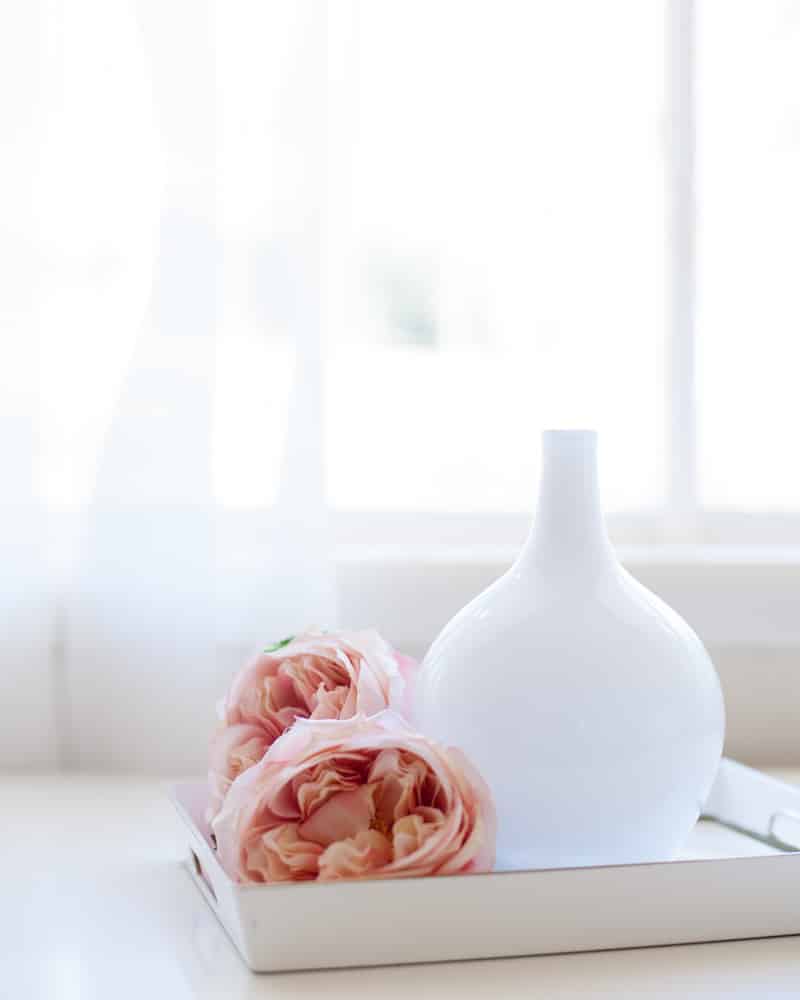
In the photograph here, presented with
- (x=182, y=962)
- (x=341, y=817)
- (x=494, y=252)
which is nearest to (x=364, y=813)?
(x=341, y=817)

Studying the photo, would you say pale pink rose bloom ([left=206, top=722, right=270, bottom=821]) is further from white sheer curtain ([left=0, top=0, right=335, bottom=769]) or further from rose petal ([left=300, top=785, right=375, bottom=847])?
white sheer curtain ([left=0, top=0, right=335, bottom=769])

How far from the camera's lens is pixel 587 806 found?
0.77 m

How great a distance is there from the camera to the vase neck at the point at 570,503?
0.82 meters

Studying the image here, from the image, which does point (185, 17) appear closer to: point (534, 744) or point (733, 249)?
point (733, 249)

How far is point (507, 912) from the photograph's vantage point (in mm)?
717

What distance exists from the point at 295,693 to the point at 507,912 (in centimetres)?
21

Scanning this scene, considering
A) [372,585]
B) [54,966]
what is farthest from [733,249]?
[54,966]

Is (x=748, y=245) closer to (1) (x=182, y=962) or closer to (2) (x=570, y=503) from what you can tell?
(2) (x=570, y=503)

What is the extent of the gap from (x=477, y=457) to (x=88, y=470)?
1.53 feet

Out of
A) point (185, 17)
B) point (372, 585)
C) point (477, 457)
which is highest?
point (185, 17)

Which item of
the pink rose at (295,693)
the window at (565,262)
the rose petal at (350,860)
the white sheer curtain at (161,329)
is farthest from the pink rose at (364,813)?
the window at (565,262)

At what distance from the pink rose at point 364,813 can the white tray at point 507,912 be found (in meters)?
0.01

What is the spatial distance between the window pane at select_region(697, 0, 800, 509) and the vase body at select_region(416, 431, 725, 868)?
0.80m

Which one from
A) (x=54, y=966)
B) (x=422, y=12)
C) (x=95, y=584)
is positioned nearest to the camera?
(x=54, y=966)
